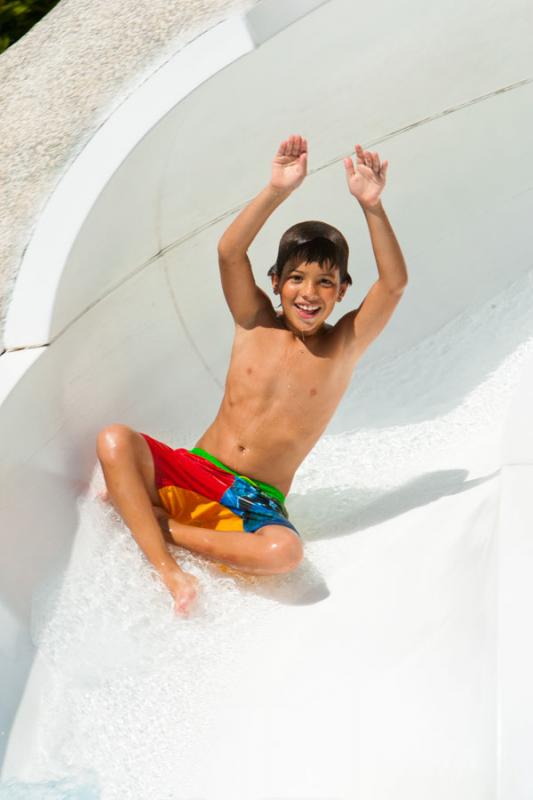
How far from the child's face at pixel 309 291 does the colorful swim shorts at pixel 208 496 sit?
0.35 meters

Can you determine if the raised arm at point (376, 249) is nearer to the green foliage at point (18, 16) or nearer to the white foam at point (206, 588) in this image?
the white foam at point (206, 588)

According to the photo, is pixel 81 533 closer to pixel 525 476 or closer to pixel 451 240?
pixel 525 476

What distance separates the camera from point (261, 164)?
278 centimetres

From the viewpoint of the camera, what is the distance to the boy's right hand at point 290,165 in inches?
85.0

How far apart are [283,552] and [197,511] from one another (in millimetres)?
245

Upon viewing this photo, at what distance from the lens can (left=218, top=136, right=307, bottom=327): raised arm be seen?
85.4 inches

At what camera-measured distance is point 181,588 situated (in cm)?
216

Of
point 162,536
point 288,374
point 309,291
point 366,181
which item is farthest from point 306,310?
point 162,536

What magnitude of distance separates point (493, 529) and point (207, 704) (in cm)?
61

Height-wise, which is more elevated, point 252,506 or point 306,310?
point 306,310

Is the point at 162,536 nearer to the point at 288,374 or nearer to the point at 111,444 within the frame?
the point at 111,444

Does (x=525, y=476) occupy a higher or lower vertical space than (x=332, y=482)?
lower

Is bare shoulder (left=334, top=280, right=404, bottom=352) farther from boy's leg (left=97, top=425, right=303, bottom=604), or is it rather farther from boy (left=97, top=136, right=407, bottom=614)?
boy's leg (left=97, top=425, right=303, bottom=604)

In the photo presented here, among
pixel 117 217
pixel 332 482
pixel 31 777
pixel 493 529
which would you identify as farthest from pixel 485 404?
pixel 31 777
